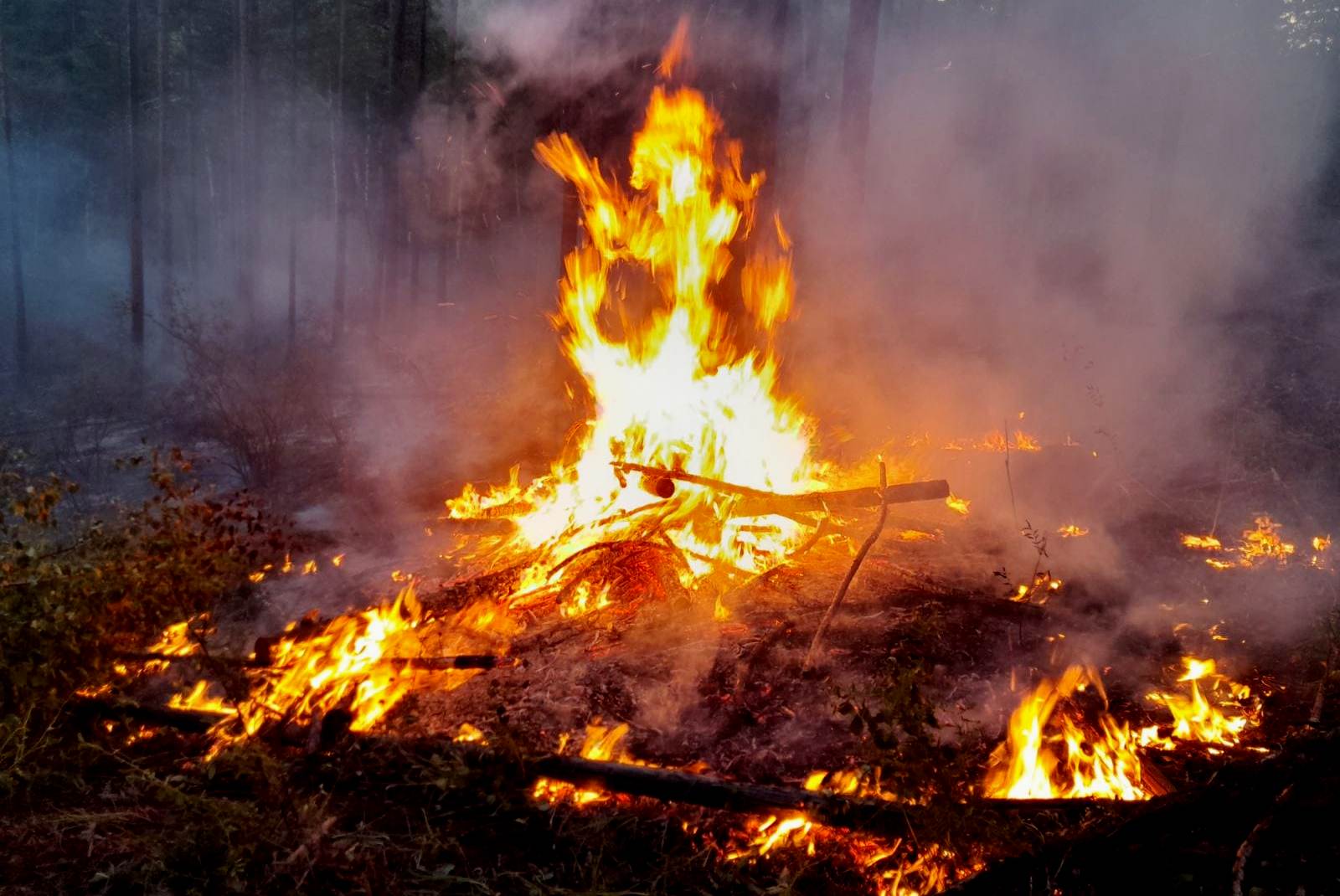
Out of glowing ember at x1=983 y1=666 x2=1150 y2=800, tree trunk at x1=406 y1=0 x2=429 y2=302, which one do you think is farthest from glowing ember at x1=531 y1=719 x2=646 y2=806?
tree trunk at x1=406 y1=0 x2=429 y2=302

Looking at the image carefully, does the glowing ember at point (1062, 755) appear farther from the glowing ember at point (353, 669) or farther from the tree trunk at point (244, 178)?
the tree trunk at point (244, 178)

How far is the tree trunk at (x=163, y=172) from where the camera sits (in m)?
28.0

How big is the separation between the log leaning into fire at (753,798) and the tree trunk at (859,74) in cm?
1266

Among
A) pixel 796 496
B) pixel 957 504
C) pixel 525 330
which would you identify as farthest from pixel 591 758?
pixel 525 330

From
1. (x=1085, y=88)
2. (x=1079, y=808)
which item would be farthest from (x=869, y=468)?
(x=1085, y=88)

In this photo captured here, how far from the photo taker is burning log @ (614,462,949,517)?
683 centimetres

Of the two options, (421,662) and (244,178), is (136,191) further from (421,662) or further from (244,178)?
(421,662)

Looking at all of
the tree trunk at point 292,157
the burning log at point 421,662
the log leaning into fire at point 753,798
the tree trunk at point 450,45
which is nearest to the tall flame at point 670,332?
the burning log at point 421,662

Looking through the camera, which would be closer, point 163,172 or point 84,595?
point 84,595

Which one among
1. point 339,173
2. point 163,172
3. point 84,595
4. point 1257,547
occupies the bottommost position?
point 84,595

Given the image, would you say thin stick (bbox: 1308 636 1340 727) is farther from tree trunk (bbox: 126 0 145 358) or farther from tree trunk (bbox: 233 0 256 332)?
tree trunk (bbox: 126 0 145 358)

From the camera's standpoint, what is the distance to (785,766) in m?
4.05

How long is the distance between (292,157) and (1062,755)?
1466 inches

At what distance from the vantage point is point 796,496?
6.93 m
